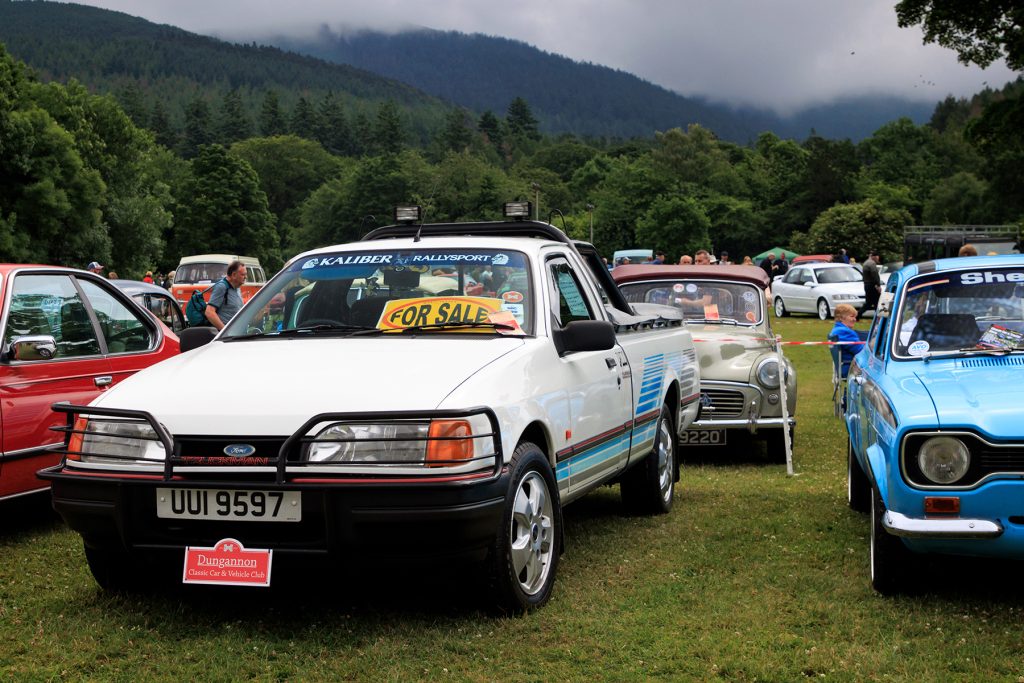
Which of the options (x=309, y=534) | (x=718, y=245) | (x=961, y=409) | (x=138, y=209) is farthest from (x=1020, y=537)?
(x=718, y=245)

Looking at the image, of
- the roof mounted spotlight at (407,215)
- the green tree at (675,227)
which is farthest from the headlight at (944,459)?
the green tree at (675,227)

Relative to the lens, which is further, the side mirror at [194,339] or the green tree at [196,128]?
the green tree at [196,128]

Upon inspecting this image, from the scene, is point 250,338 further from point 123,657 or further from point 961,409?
point 961,409

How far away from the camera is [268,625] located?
208 inches

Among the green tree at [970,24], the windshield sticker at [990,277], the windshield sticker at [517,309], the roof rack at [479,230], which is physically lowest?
the windshield sticker at [517,309]

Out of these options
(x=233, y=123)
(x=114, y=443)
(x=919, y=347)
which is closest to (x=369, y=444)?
(x=114, y=443)

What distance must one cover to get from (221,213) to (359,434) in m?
99.6

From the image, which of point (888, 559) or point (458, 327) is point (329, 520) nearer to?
point (458, 327)

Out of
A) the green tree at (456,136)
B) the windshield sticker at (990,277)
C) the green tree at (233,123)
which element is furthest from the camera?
the green tree at (456,136)

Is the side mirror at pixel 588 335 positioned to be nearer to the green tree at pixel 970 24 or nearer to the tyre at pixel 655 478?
the tyre at pixel 655 478

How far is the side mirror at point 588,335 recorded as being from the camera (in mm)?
6016

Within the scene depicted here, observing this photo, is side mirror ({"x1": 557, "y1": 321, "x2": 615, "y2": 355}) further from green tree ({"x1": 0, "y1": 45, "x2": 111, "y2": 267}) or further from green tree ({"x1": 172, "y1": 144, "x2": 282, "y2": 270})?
green tree ({"x1": 172, "y1": 144, "x2": 282, "y2": 270})

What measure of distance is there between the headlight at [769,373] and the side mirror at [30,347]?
6388mm

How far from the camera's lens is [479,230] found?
7930mm
